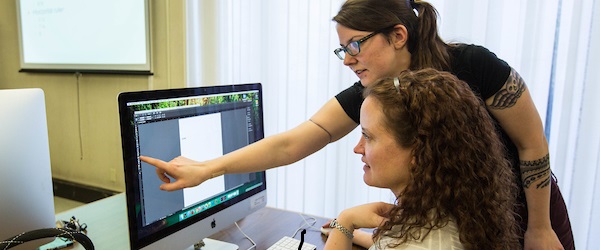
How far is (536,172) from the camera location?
115 cm

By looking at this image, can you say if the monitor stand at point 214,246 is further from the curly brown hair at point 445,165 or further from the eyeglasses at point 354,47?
the eyeglasses at point 354,47

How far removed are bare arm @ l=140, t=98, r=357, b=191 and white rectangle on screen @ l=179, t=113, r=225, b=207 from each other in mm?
39

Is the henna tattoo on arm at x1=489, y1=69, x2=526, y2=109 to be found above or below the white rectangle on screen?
above

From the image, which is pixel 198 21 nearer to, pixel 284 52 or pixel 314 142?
pixel 284 52

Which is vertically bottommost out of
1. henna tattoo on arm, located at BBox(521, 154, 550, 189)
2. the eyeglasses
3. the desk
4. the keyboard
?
the desk

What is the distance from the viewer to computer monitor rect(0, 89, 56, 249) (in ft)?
3.18

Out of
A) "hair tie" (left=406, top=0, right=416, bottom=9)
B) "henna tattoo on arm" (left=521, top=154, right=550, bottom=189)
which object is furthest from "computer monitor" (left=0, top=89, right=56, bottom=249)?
"henna tattoo on arm" (left=521, top=154, right=550, bottom=189)

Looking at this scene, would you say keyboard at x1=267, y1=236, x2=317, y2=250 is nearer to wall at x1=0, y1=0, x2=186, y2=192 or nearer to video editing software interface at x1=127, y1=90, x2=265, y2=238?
video editing software interface at x1=127, y1=90, x2=265, y2=238

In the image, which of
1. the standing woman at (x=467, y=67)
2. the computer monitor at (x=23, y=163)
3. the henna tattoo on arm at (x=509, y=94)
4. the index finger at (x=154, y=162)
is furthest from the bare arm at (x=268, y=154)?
the henna tattoo on arm at (x=509, y=94)

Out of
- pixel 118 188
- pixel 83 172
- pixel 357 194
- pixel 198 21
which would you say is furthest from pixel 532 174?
pixel 83 172

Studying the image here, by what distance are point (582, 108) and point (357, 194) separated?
118 cm

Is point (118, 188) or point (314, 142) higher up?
point (314, 142)

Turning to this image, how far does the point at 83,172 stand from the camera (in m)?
3.63

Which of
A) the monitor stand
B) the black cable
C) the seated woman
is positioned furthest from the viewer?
the monitor stand
